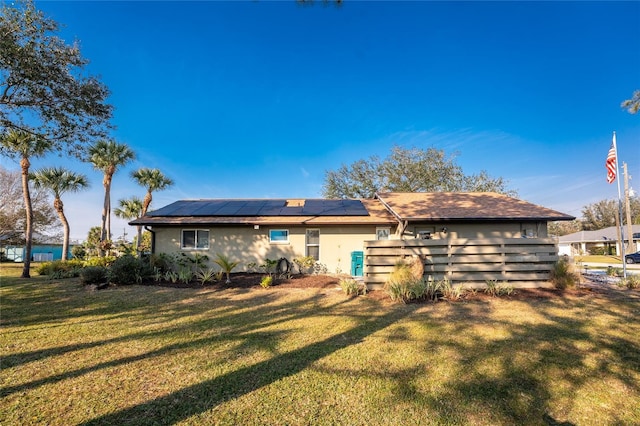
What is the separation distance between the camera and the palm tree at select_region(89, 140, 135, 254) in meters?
20.3

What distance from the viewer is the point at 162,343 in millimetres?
4820

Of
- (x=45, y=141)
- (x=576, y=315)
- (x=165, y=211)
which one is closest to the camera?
(x=576, y=315)

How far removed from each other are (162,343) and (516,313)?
6874mm

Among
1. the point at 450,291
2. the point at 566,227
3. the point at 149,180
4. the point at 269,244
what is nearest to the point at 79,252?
the point at 149,180

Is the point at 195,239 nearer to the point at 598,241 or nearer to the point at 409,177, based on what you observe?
the point at 409,177

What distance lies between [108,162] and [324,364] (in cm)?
2279

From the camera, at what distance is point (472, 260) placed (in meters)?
8.73

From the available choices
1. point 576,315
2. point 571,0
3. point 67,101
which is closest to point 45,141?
point 67,101

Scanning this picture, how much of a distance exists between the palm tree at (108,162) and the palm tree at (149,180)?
131 inches

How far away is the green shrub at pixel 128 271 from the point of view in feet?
33.8

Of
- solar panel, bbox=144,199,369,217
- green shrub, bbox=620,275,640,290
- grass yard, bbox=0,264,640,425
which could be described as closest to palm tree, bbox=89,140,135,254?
solar panel, bbox=144,199,369,217

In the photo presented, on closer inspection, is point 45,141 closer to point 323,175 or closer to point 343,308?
point 343,308

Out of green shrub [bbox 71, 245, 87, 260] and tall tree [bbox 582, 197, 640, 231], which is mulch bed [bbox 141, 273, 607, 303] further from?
tall tree [bbox 582, 197, 640, 231]

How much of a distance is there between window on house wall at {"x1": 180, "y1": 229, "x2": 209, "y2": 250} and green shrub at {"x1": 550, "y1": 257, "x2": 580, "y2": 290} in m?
12.4
